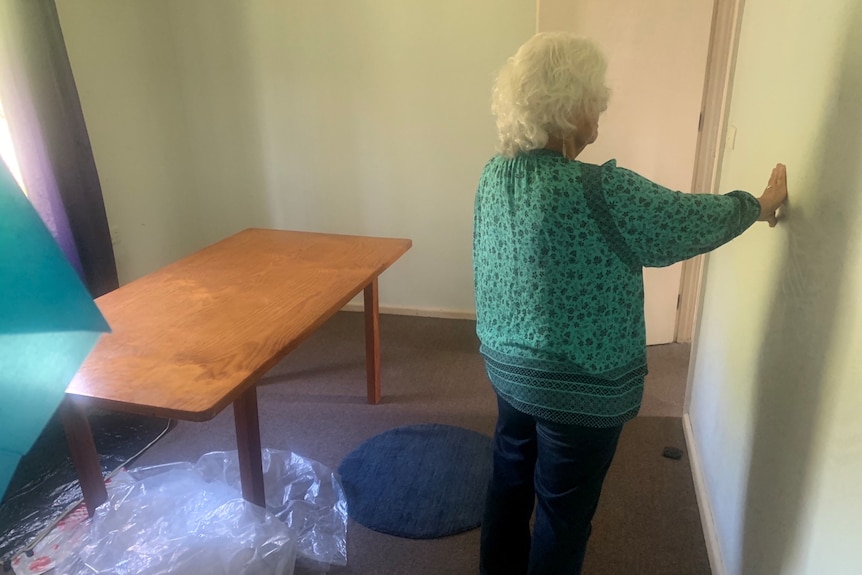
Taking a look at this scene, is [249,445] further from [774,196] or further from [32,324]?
[32,324]

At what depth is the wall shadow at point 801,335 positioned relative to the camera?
1.02m

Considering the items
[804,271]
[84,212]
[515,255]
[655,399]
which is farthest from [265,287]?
[655,399]

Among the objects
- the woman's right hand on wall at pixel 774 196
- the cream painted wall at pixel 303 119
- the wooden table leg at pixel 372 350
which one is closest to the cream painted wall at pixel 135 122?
the cream painted wall at pixel 303 119

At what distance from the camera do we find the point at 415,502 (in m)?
2.06

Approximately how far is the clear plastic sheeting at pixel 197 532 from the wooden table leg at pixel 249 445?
44 mm

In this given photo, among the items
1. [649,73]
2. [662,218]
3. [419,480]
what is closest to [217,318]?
[419,480]

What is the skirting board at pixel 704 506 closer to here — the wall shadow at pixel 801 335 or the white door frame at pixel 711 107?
the wall shadow at pixel 801 335

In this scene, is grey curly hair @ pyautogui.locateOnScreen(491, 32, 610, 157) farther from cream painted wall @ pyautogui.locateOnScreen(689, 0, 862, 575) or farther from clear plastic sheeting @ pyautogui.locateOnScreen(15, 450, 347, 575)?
clear plastic sheeting @ pyautogui.locateOnScreen(15, 450, 347, 575)

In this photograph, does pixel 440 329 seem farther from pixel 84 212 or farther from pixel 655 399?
pixel 84 212

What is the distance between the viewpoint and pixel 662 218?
3.76ft

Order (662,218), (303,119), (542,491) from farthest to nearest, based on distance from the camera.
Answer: (303,119) < (542,491) < (662,218)

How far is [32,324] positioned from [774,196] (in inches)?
54.0

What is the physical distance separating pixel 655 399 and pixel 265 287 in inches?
67.0

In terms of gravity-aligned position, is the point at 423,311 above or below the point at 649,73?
below
